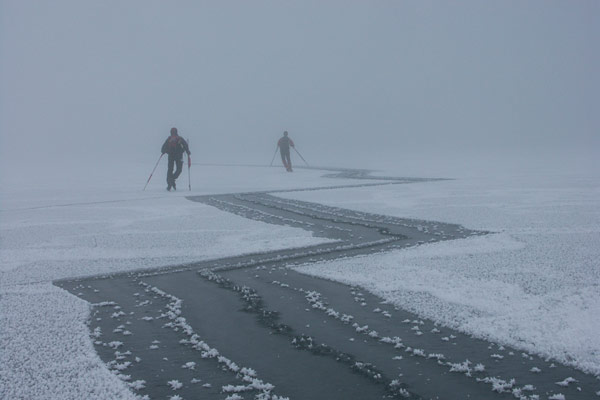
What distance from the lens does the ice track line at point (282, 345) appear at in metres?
3.77

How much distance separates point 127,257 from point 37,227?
3433mm

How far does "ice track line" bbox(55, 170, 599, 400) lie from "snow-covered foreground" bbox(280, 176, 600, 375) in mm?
275

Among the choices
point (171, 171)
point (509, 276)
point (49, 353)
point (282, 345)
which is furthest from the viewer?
point (171, 171)

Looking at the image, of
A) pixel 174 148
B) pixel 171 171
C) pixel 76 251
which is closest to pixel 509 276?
pixel 76 251

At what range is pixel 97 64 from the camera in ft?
534

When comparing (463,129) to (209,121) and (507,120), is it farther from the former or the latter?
(209,121)

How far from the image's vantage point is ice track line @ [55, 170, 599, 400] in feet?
12.4

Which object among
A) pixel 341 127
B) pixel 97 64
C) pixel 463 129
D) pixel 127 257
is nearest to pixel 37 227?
pixel 127 257

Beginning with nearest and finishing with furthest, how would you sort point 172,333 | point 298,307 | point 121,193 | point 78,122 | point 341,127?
point 172,333 < point 298,307 < point 121,193 < point 341,127 < point 78,122

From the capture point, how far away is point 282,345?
14.9ft

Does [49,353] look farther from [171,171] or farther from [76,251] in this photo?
[171,171]

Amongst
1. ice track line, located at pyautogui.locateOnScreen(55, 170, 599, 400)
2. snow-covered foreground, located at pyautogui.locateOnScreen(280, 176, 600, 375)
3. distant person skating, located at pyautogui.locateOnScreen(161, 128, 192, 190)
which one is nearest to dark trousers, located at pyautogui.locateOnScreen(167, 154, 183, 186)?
distant person skating, located at pyautogui.locateOnScreen(161, 128, 192, 190)

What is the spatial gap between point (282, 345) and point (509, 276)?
Result: 9.09ft

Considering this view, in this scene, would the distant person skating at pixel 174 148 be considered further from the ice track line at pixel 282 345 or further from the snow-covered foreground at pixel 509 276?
the ice track line at pixel 282 345
